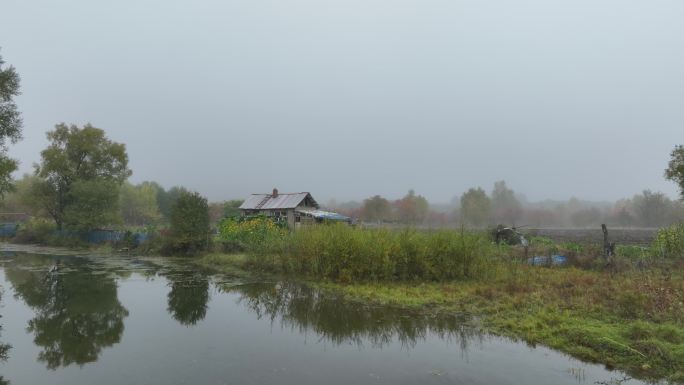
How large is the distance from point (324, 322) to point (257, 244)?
378 inches

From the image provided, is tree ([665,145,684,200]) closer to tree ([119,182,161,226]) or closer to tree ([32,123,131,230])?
tree ([32,123,131,230])

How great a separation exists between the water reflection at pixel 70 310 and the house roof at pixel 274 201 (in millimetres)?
19256

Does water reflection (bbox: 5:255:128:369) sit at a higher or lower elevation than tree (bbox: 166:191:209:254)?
lower

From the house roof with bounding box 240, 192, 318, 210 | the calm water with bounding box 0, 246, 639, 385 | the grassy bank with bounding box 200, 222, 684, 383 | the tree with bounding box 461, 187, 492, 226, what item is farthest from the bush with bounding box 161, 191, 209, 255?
the tree with bounding box 461, 187, 492, 226

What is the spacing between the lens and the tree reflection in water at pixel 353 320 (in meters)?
8.29

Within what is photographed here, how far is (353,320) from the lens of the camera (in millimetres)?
9570

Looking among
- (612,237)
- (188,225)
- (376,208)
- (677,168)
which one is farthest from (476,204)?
(188,225)

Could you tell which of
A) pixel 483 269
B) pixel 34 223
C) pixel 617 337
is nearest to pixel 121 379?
pixel 617 337

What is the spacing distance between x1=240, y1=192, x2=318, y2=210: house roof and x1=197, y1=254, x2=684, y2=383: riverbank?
21.8 meters

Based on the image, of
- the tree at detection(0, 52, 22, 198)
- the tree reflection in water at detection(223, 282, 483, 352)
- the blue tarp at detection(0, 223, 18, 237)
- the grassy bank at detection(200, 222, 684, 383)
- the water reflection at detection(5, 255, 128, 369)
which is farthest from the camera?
the blue tarp at detection(0, 223, 18, 237)

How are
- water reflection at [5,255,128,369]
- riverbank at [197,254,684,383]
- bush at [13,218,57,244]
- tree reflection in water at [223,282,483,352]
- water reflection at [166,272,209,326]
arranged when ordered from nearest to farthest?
riverbank at [197,254,684,383], water reflection at [5,255,128,369], tree reflection in water at [223,282,483,352], water reflection at [166,272,209,326], bush at [13,218,57,244]

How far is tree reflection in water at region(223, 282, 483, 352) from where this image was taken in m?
8.29

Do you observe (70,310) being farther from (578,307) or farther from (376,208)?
(376,208)

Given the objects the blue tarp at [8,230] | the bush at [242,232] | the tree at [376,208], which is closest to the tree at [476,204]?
the tree at [376,208]
